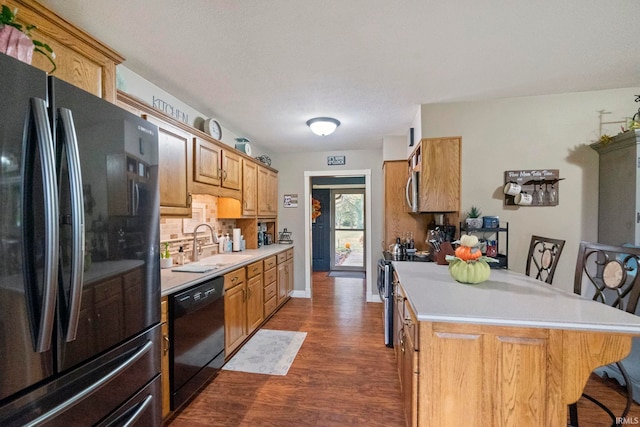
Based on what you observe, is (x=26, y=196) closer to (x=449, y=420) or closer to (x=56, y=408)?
(x=56, y=408)

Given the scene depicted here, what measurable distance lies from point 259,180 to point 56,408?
3150 millimetres

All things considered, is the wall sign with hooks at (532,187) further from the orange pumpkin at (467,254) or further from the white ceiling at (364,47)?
the orange pumpkin at (467,254)

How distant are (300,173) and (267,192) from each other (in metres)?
0.83

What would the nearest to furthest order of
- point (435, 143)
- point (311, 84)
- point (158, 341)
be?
point (158, 341) → point (311, 84) → point (435, 143)

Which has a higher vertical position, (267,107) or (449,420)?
(267,107)

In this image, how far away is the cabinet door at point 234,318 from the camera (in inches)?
97.5

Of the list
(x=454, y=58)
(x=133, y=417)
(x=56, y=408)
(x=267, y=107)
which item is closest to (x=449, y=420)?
(x=133, y=417)

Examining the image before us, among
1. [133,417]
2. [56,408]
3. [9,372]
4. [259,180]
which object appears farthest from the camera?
[259,180]

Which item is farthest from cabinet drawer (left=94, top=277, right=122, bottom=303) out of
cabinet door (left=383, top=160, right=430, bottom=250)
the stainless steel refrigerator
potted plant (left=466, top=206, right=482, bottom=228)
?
cabinet door (left=383, top=160, right=430, bottom=250)

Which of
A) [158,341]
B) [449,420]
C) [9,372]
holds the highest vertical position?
[9,372]

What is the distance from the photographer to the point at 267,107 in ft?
9.03

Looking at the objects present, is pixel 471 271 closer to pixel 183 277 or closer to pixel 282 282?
pixel 183 277

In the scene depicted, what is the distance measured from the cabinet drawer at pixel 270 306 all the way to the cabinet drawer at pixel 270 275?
10.4 inches

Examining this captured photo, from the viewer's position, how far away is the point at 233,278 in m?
2.59
